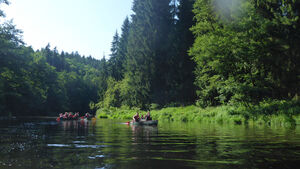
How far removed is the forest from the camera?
24.2m

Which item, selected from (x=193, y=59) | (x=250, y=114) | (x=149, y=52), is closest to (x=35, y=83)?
(x=149, y=52)

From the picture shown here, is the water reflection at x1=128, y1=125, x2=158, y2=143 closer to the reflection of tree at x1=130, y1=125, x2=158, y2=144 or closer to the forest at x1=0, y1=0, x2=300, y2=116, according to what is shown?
the reflection of tree at x1=130, y1=125, x2=158, y2=144

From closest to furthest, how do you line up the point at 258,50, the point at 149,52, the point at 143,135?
the point at 143,135 < the point at 258,50 < the point at 149,52

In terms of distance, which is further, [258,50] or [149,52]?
[149,52]

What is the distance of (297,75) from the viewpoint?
2380cm

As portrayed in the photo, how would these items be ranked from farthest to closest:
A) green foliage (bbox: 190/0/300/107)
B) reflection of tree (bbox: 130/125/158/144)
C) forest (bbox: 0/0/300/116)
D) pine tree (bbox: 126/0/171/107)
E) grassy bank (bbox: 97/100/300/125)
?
pine tree (bbox: 126/0/171/107), forest (bbox: 0/0/300/116), green foliage (bbox: 190/0/300/107), grassy bank (bbox: 97/100/300/125), reflection of tree (bbox: 130/125/158/144)

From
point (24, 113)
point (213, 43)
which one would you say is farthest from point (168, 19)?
point (24, 113)

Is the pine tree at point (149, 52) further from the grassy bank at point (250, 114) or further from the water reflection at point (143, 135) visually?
the water reflection at point (143, 135)

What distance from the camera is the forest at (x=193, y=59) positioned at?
24.2 metres

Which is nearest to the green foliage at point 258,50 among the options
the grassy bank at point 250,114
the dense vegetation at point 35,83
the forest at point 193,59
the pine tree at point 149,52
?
the forest at point 193,59

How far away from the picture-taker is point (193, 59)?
43.6 m

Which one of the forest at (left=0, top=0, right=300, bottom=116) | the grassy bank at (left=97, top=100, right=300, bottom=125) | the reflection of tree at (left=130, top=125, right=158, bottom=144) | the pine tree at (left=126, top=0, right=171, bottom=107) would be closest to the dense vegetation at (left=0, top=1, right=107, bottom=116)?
the forest at (left=0, top=0, right=300, bottom=116)

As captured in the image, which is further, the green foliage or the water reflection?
the green foliage

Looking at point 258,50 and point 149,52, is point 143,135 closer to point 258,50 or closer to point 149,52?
point 258,50
